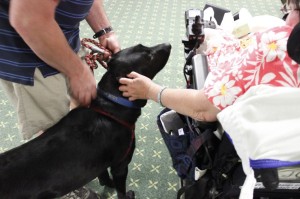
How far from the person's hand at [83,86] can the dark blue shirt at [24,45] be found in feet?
0.31

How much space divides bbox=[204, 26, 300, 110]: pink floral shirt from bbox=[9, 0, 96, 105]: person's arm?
16.5 inches

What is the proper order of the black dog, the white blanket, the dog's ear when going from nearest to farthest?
the white blanket
the black dog
the dog's ear

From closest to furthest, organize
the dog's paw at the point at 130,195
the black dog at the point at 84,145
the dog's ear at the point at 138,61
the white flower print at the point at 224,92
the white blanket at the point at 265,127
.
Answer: the white blanket at the point at 265,127 → the white flower print at the point at 224,92 → the black dog at the point at 84,145 → the dog's ear at the point at 138,61 → the dog's paw at the point at 130,195

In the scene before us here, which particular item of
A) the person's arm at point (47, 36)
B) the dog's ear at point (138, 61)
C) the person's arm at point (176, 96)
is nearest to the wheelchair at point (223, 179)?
the person's arm at point (176, 96)

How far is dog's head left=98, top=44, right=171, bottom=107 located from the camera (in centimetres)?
106

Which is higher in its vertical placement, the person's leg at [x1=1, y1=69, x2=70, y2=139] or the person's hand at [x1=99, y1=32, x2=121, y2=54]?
the person's hand at [x1=99, y1=32, x2=121, y2=54]

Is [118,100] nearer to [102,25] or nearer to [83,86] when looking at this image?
[83,86]

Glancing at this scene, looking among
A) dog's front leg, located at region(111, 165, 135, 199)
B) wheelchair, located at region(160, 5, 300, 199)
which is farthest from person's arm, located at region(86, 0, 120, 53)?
dog's front leg, located at region(111, 165, 135, 199)

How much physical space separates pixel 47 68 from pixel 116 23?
1716mm

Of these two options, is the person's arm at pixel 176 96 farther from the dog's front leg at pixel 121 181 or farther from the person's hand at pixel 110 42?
the dog's front leg at pixel 121 181

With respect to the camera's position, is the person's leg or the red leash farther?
the red leash

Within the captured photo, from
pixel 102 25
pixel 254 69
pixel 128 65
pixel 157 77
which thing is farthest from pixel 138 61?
pixel 157 77

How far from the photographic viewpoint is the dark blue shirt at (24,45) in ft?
2.72

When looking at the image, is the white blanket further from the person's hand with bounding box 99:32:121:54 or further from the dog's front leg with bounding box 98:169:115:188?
the dog's front leg with bounding box 98:169:115:188
